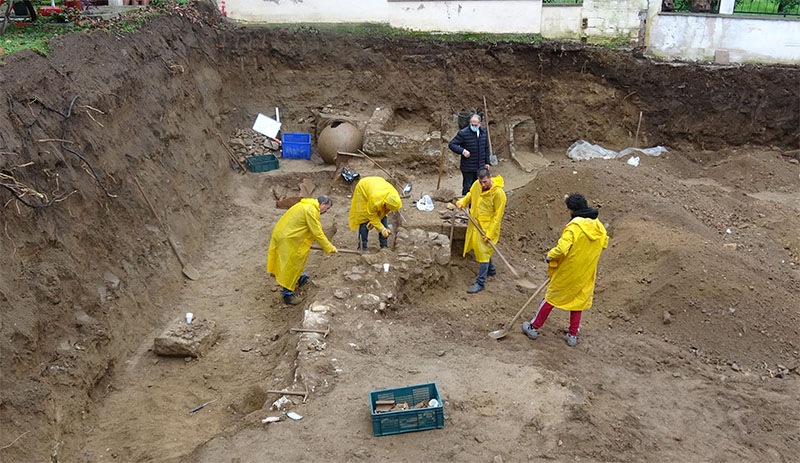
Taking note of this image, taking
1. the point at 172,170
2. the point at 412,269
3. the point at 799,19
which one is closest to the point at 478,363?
the point at 412,269

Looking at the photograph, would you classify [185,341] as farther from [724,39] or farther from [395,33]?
[724,39]

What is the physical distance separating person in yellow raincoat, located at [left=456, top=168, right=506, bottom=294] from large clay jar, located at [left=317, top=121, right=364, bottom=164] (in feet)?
15.2

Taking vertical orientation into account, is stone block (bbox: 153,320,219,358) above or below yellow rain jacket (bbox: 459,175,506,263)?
below

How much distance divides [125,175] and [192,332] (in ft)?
8.72

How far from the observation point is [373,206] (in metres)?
8.19

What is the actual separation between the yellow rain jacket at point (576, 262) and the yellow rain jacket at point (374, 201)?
7.99 ft

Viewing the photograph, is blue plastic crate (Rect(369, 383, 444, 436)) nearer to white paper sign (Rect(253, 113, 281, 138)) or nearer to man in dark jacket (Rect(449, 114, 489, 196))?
man in dark jacket (Rect(449, 114, 489, 196))

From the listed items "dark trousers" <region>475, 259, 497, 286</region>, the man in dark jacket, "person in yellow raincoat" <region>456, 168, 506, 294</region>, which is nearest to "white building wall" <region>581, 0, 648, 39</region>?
the man in dark jacket

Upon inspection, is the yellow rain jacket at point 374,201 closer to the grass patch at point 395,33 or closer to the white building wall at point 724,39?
the grass patch at point 395,33

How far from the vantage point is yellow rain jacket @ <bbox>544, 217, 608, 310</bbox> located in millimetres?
6500

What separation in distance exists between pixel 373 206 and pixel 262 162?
4.90 m

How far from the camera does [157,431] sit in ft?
19.3

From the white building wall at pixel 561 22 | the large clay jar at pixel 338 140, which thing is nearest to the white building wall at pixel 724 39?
the white building wall at pixel 561 22

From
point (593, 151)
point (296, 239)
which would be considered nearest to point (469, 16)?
point (593, 151)
